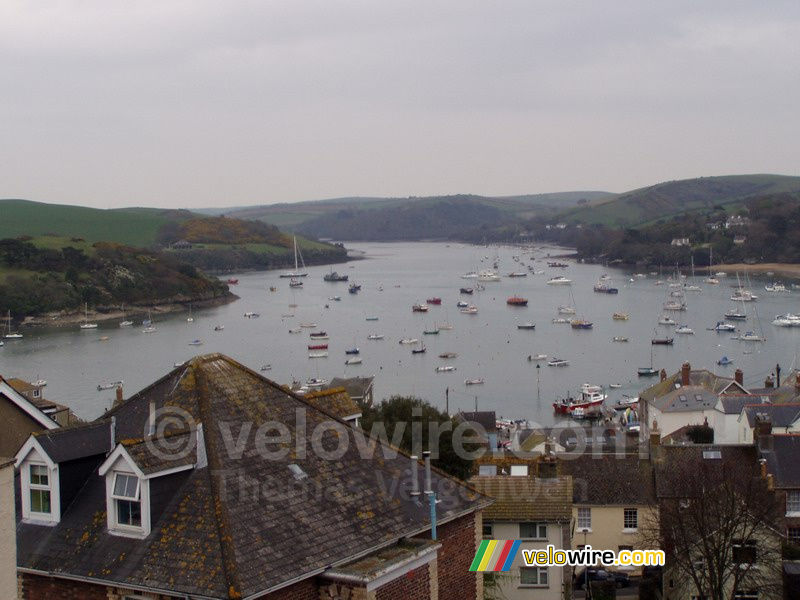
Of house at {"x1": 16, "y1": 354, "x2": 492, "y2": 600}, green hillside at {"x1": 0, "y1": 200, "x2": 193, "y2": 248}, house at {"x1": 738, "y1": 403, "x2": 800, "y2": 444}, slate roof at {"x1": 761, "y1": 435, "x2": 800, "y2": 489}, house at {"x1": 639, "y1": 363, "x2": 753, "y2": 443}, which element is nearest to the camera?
house at {"x1": 16, "y1": 354, "x2": 492, "y2": 600}

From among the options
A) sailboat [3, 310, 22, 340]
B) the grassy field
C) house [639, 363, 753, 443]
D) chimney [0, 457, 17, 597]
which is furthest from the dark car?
the grassy field

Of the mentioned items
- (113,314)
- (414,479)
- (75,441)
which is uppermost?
(75,441)

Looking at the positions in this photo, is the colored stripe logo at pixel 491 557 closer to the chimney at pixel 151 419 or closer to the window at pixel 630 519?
the chimney at pixel 151 419

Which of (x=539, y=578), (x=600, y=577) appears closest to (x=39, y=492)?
(x=539, y=578)

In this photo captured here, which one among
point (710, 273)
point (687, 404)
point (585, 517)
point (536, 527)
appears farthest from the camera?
point (710, 273)

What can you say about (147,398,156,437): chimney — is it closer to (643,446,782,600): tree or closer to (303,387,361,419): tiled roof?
(303,387,361,419): tiled roof

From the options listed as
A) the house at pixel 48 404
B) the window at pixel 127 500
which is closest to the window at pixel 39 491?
the window at pixel 127 500

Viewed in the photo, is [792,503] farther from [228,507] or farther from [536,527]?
[228,507]
